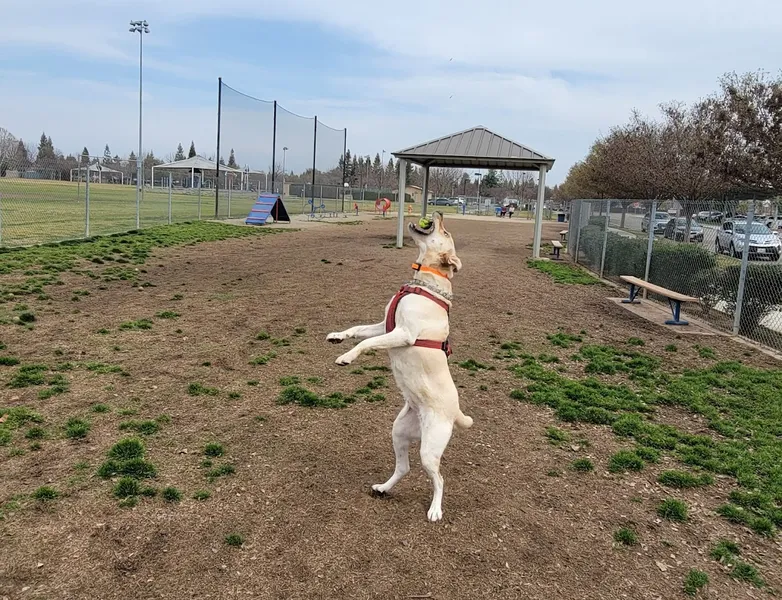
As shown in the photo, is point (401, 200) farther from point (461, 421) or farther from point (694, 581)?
point (694, 581)

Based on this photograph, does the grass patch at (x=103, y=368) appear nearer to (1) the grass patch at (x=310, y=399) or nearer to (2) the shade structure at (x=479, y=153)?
(1) the grass patch at (x=310, y=399)

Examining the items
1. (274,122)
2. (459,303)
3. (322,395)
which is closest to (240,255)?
(459,303)

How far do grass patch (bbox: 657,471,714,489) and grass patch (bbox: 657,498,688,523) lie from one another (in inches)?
11.1

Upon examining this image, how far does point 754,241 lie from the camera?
329 inches

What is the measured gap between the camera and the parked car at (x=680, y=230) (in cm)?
1038

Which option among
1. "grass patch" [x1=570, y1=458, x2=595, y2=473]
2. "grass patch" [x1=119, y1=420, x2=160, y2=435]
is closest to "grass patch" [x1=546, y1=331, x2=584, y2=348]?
"grass patch" [x1=570, y1=458, x2=595, y2=473]

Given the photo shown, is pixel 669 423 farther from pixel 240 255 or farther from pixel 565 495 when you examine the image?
pixel 240 255

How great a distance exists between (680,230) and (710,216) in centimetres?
173

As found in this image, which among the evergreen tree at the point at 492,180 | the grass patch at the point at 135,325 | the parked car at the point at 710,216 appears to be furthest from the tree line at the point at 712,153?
the evergreen tree at the point at 492,180

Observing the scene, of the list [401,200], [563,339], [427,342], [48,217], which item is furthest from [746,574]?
[48,217]

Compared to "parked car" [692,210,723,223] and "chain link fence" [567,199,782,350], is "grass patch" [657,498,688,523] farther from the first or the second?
"parked car" [692,210,723,223]

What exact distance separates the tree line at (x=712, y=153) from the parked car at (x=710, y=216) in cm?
17

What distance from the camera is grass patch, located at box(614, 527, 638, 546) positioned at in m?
3.25

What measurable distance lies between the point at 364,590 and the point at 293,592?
0.32 m
